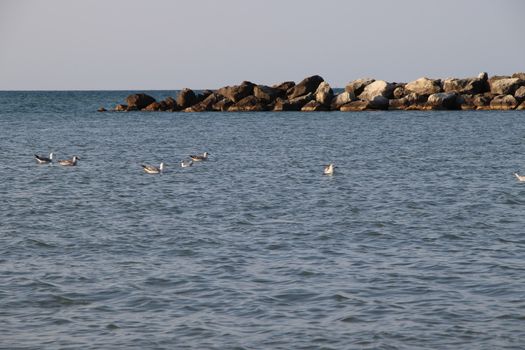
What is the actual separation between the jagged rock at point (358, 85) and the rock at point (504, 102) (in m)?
13.2

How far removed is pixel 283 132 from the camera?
212 ft

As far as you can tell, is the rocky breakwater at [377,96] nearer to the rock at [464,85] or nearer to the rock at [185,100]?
the rock at [464,85]

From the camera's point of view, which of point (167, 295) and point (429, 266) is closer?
point (167, 295)

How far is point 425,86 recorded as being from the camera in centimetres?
8981

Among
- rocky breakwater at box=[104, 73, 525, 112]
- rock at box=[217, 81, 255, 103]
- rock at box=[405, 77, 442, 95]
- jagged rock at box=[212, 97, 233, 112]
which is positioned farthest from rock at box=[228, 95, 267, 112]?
rock at box=[405, 77, 442, 95]

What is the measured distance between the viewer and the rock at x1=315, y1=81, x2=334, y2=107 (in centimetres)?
9000

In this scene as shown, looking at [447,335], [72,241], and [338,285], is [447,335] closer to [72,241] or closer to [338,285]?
[338,285]

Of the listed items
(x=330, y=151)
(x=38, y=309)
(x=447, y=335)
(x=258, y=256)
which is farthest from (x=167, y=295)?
(x=330, y=151)

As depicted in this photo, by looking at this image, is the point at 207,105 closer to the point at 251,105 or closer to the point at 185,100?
the point at 185,100

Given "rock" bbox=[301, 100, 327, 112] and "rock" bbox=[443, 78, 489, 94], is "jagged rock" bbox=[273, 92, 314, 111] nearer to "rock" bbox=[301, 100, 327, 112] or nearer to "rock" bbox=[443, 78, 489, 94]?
"rock" bbox=[301, 100, 327, 112]

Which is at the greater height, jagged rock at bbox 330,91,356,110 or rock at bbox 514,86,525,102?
rock at bbox 514,86,525,102

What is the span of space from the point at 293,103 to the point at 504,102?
2227cm

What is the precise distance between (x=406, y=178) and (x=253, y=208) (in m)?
10.2

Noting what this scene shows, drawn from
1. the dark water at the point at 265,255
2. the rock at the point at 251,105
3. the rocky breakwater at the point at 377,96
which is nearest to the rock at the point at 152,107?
the rocky breakwater at the point at 377,96
